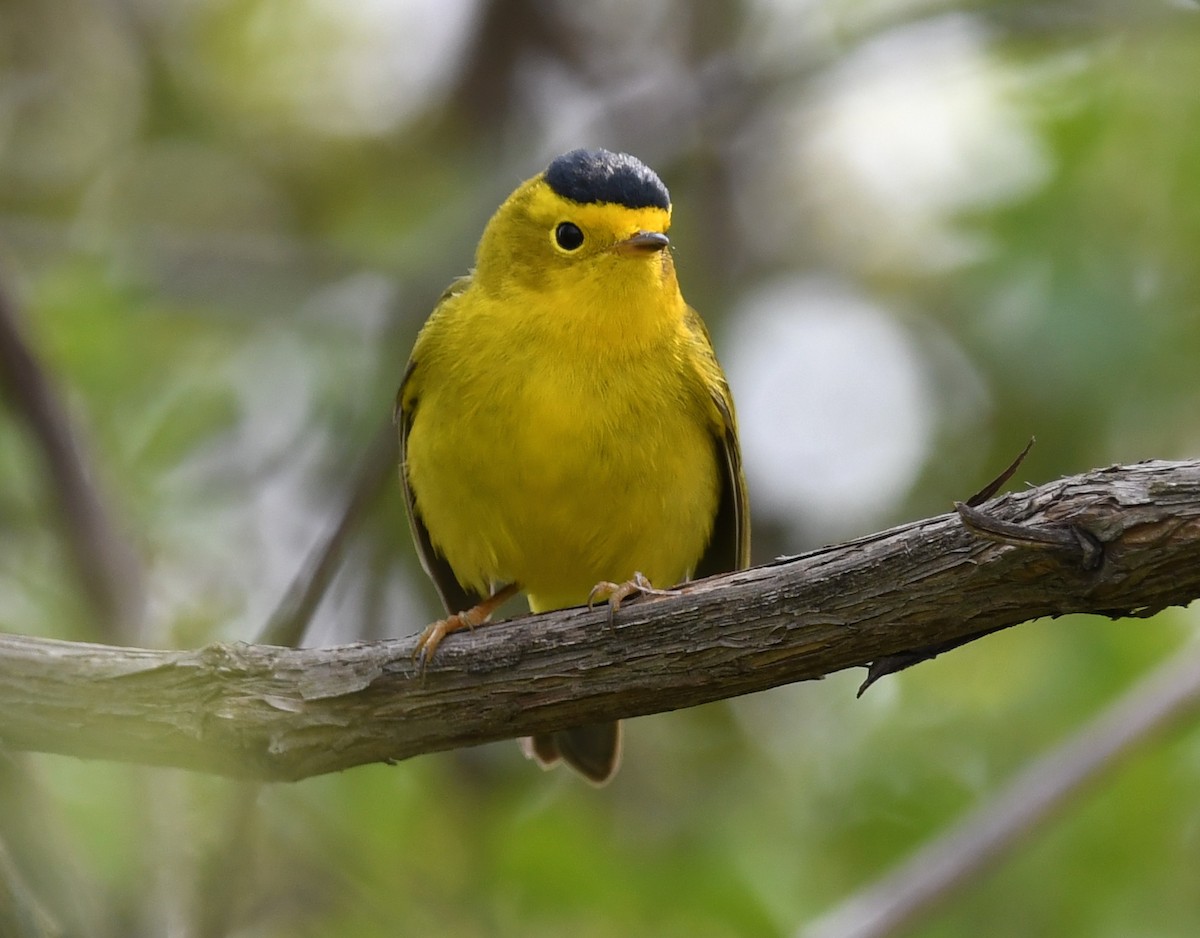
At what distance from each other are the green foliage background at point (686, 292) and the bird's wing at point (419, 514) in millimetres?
890

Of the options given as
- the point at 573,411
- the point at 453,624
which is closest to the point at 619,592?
the point at 453,624

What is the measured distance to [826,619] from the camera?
3.38 meters

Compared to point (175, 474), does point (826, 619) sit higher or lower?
lower

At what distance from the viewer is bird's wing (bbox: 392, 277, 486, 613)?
16.9 ft

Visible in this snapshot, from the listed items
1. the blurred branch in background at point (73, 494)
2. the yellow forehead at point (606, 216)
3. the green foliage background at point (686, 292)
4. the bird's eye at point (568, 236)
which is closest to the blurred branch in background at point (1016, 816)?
the green foliage background at point (686, 292)

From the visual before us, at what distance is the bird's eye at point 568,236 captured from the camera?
491 centimetres

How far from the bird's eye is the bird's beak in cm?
15

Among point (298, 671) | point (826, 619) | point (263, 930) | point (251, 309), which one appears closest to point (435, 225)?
point (251, 309)

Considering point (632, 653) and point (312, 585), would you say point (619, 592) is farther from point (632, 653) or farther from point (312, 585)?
point (312, 585)

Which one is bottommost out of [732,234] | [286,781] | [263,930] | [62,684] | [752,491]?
[263,930]

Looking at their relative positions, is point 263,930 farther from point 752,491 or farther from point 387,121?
point 387,121

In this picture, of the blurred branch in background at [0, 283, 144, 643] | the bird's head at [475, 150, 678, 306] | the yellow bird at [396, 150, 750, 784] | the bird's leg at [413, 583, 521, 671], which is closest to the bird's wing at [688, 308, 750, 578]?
the yellow bird at [396, 150, 750, 784]

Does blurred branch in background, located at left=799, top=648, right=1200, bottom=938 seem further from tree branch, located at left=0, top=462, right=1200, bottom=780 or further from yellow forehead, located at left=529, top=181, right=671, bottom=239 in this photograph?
yellow forehead, located at left=529, top=181, right=671, bottom=239

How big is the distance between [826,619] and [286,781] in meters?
1.47
